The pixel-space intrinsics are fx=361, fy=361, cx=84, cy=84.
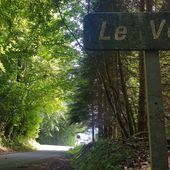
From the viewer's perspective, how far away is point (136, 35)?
320 cm

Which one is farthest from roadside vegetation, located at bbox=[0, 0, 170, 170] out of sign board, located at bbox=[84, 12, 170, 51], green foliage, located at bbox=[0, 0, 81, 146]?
sign board, located at bbox=[84, 12, 170, 51]

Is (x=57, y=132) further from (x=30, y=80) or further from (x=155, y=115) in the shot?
(x=155, y=115)

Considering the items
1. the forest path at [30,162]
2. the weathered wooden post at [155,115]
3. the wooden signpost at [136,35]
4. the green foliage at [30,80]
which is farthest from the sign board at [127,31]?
the green foliage at [30,80]

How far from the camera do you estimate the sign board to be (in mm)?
3166

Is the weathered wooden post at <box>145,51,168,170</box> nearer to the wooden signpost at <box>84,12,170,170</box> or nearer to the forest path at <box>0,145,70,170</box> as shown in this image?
the wooden signpost at <box>84,12,170,170</box>

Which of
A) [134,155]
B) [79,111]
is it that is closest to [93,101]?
[79,111]

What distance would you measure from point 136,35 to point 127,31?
89 millimetres

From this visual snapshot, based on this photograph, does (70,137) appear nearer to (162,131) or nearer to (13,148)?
(13,148)

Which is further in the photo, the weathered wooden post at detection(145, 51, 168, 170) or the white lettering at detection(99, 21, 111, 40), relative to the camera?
the white lettering at detection(99, 21, 111, 40)

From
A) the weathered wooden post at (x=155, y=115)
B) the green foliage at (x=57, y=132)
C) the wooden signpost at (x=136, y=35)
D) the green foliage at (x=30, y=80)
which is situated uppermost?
the green foliage at (x=30, y=80)

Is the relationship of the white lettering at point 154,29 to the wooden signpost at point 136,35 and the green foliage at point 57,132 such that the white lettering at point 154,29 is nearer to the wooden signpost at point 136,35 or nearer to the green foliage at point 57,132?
the wooden signpost at point 136,35

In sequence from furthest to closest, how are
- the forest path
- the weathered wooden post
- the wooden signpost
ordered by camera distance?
1. the forest path
2. the wooden signpost
3. the weathered wooden post

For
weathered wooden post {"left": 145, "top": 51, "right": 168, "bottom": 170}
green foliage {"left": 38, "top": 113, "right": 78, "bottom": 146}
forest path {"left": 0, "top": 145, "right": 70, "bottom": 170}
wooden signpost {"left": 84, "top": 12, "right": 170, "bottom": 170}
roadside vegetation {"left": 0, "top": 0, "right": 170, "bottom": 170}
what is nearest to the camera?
weathered wooden post {"left": 145, "top": 51, "right": 168, "bottom": 170}

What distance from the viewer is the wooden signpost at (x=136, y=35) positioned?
3.11 meters
